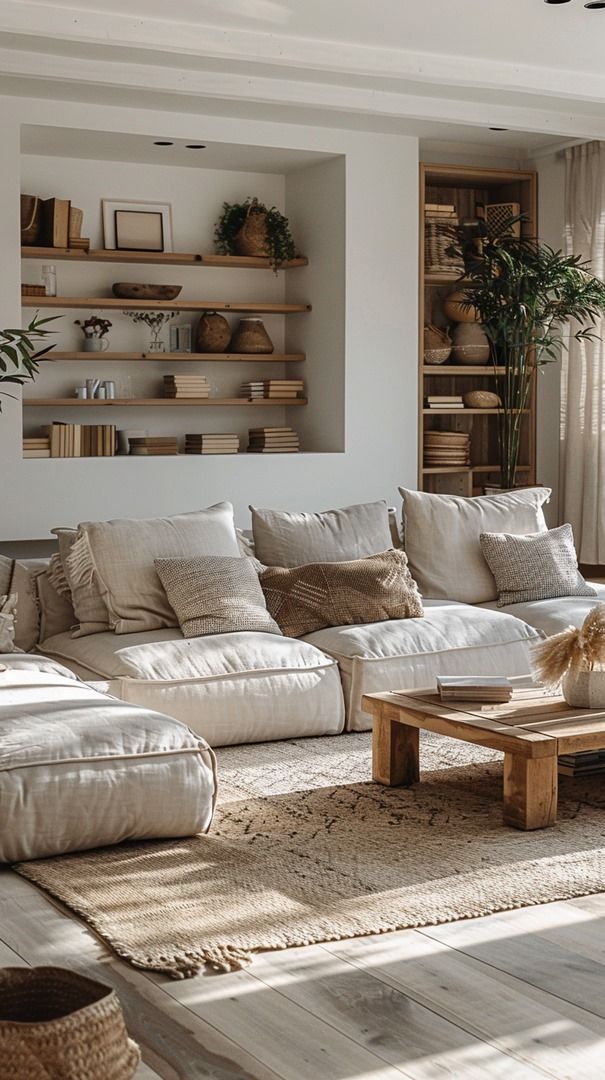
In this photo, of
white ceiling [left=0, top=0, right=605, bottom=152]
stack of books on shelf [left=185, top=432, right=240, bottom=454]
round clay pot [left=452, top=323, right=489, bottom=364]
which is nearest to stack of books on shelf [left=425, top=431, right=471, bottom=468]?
round clay pot [left=452, top=323, right=489, bottom=364]

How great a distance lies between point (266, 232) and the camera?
323 inches

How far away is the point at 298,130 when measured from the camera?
7.67 metres

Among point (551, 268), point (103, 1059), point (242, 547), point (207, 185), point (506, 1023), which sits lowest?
point (506, 1023)

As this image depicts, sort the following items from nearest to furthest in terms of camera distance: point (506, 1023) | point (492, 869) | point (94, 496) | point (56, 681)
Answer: point (506, 1023), point (492, 869), point (56, 681), point (94, 496)

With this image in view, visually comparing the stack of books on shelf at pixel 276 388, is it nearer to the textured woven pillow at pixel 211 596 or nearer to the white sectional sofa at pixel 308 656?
the white sectional sofa at pixel 308 656

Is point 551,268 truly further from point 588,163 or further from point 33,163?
point 33,163

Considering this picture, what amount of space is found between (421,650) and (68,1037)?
132 inches

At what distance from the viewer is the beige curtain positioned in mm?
8266

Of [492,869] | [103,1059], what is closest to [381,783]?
[492,869]

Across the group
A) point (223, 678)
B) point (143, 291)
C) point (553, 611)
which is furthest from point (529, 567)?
point (143, 291)

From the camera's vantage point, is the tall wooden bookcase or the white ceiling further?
the tall wooden bookcase

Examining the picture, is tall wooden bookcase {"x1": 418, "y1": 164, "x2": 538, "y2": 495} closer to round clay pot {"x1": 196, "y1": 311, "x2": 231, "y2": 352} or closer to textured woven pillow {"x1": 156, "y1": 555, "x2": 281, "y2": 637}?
round clay pot {"x1": 196, "y1": 311, "x2": 231, "y2": 352}

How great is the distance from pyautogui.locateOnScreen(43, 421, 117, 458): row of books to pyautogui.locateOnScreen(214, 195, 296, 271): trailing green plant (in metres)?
1.43

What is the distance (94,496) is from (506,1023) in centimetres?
506
